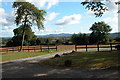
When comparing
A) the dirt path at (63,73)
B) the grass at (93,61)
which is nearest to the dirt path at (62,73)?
the dirt path at (63,73)

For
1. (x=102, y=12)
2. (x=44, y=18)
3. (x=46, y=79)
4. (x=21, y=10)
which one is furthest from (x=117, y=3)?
(x=21, y=10)

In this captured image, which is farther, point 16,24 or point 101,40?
point 101,40

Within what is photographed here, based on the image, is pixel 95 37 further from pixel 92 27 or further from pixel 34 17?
pixel 34 17

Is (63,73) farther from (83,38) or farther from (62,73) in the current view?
(83,38)

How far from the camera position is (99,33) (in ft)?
216

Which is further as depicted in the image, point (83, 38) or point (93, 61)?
point (83, 38)

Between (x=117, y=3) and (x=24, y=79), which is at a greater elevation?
(x=117, y=3)

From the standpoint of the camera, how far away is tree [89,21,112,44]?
60.9 m

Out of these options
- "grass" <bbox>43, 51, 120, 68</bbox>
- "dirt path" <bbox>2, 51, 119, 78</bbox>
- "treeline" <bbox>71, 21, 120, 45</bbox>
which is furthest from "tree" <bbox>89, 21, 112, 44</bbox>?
"dirt path" <bbox>2, 51, 119, 78</bbox>

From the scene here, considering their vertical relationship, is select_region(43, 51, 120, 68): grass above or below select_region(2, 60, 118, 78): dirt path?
above

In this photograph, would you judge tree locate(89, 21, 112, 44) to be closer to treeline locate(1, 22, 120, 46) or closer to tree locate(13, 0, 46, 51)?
treeline locate(1, 22, 120, 46)

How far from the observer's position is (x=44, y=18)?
33.2m

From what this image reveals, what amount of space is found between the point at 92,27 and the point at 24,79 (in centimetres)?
6607

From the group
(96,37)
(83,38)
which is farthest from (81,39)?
(96,37)
